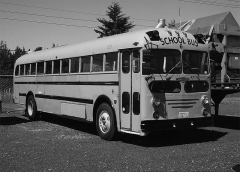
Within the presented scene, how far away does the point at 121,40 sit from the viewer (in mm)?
9016

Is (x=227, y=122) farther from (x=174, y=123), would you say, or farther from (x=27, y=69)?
(x=27, y=69)

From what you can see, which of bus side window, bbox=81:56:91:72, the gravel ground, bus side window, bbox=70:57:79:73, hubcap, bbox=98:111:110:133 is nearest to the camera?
the gravel ground

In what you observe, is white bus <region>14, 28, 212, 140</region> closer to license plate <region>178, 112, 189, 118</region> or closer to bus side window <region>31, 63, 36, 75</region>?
license plate <region>178, 112, 189, 118</region>

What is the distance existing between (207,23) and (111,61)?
3863mm

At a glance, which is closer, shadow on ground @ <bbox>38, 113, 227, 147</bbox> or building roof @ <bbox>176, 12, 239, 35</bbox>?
shadow on ground @ <bbox>38, 113, 227, 147</bbox>

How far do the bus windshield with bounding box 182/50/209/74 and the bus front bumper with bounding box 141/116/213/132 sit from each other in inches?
45.5

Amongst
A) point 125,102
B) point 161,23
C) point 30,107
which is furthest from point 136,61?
point 30,107

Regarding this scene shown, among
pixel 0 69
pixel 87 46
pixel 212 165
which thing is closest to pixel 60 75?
pixel 87 46

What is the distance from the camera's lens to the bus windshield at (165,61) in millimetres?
8320

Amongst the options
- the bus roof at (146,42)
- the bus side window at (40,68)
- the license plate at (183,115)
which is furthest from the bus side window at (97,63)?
the bus side window at (40,68)

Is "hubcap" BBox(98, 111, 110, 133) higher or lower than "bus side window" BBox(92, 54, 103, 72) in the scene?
lower

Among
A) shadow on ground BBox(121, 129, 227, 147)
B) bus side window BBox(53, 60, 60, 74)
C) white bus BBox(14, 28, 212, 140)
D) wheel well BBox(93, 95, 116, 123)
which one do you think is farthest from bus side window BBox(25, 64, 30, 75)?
shadow on ground BBox(121, 129, 227, 147)

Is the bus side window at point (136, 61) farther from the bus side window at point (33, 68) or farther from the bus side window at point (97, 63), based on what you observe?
the bus side window at point (33, 68)

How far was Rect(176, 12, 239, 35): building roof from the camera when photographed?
1092cm
